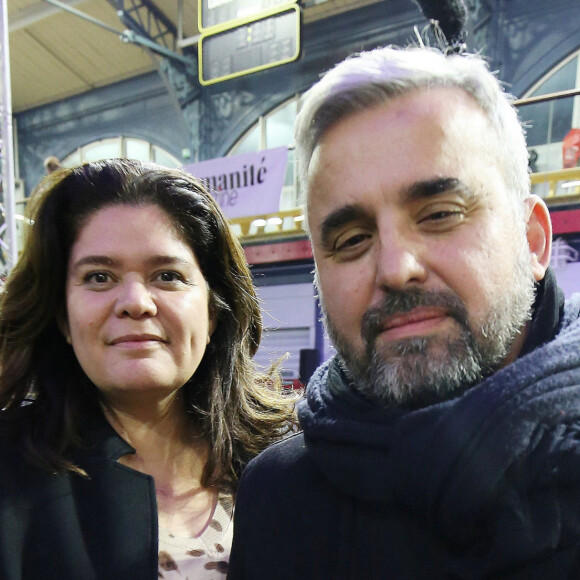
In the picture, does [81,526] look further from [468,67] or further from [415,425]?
[468,67]

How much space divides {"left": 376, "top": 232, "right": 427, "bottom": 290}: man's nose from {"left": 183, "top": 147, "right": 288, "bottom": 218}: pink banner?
17.3 feet

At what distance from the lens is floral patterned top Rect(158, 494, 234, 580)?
128 cm

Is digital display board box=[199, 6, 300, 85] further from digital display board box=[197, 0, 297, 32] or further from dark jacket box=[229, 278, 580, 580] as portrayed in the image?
dark jacket box=[229, 278, 580, 580]

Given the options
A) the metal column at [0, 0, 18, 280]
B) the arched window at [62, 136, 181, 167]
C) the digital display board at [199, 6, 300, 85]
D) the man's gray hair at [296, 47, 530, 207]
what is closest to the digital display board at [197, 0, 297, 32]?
the digital display board at [199, 6, 300, 85]

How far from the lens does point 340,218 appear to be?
2.98 feet

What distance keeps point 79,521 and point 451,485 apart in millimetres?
889

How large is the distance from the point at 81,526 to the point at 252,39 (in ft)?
19.3

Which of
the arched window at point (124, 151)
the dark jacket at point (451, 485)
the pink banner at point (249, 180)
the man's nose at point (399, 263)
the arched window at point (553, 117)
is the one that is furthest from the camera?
the arched window at point (124, 151)

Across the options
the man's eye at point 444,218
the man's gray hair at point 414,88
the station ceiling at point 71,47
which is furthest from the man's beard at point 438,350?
the station ceiling at point 71,47

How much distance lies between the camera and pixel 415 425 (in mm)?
783

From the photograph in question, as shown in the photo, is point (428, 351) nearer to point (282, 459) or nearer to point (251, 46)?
point (282, 459)

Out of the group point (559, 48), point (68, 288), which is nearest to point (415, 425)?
point (68, 288)

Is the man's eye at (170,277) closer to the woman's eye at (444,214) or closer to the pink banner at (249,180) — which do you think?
the woman's eye at (444,214)

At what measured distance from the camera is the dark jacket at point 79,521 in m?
1.17
